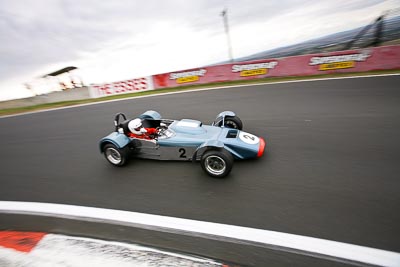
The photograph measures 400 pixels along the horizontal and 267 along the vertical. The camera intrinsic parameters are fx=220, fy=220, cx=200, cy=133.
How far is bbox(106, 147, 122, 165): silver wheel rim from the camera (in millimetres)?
4227

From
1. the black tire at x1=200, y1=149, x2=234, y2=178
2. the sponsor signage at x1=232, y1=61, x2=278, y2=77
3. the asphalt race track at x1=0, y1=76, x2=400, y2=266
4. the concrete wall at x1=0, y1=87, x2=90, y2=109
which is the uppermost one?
the concrete wall at x1=0, y1=87, x2=90, y2=109

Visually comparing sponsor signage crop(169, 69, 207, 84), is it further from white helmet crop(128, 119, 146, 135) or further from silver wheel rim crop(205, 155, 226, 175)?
silver wheel rim crop(205, 155, 226, 175)

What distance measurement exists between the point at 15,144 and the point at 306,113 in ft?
27.3

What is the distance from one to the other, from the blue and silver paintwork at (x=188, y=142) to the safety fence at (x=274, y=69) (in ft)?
28.7

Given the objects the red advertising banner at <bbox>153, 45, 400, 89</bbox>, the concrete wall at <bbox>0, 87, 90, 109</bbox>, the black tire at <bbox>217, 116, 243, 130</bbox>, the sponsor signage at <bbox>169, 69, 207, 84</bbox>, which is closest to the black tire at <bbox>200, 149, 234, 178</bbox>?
the black tire at <bbox>217, 116, 243, 130</bbox>

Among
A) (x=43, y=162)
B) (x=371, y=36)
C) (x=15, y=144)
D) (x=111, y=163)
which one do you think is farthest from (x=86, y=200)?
(x=371, y=36)

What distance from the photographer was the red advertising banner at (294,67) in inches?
385

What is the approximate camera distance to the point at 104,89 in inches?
562

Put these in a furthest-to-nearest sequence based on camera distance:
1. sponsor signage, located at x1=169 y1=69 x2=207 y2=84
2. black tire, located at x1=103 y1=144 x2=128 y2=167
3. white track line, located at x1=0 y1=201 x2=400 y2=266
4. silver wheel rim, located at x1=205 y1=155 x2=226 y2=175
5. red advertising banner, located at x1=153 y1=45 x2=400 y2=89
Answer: sponsor signage, located at x1=169 y1=69 x2=207 y2=84
red advertising banner, located at x1=153 y1=45 x2=400 y2=89
black tire, located at x1=103 y1=144 x2=128 y2=167
silver wheel rim, located at x1=205 y1=155 x2=226 y2=175
white track line, located at x1=0 y1=201 x2=400 y2=266

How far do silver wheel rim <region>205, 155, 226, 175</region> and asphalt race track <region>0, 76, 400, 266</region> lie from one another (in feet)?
0.47

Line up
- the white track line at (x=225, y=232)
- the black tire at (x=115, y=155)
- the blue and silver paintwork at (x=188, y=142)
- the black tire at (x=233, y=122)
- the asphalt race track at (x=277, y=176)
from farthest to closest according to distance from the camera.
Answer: the black tire at (x=233, y=122), the black tire at (x=115, y=155), the blue and silver paintwork at (x=188, y=142), the asphalt race track at (x=277, y=176), the white track line at (x=225, y=232)

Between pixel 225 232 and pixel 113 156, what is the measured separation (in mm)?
2780

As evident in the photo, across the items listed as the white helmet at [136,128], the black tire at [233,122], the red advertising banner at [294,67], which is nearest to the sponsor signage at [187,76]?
the red advertising banner at [294,67]

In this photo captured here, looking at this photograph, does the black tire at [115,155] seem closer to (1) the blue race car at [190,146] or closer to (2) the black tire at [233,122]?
(1) the blue race car at [190,146]
